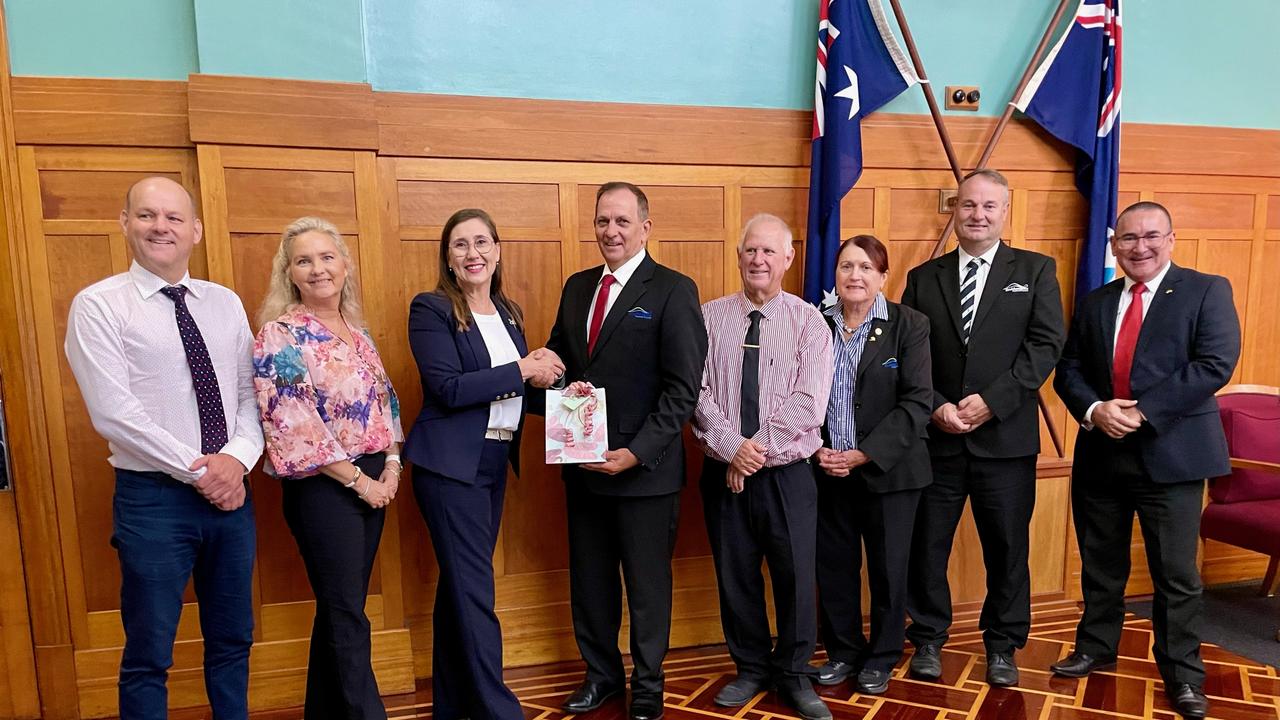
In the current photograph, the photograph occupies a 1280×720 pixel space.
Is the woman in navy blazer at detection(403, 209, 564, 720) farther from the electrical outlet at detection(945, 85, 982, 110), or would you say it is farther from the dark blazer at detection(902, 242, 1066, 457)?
the electrical outlet at detection(945, 85, 982, 110)

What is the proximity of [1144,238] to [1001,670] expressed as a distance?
1.70 meters

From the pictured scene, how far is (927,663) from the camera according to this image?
9.70ft

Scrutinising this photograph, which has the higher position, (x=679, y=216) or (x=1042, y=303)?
(x=679, y=216)

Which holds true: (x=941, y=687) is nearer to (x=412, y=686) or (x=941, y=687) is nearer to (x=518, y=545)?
(x=518, y=545)

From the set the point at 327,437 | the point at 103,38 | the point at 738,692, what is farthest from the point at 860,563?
the point at 103,38

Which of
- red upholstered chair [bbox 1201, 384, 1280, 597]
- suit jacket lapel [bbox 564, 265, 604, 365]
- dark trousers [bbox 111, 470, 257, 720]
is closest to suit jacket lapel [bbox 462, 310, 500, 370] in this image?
suit jacket lapel [bbox 564, 265, 604, 365]

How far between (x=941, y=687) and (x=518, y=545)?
1.78 meters

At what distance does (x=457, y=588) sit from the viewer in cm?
245

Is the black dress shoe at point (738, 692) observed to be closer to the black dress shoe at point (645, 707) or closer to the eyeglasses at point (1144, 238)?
the black dress shoe at point (645, 707)

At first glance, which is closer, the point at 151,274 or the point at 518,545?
the point at 151,274

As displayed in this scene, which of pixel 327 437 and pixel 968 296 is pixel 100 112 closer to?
pixel 327 437

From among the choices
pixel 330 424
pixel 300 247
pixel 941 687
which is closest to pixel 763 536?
pixel 941 687

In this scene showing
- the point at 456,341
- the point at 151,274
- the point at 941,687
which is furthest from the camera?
the point at 941,687

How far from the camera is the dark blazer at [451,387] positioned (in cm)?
238
